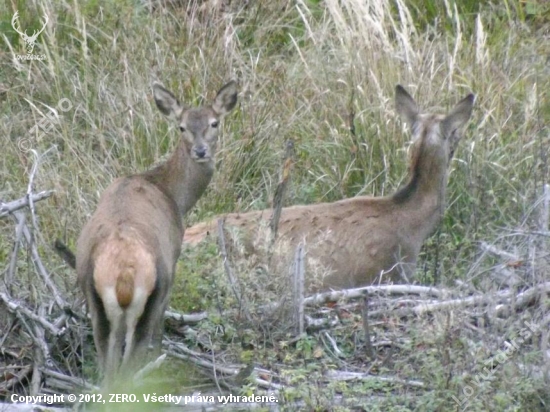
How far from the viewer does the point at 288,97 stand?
10016mm

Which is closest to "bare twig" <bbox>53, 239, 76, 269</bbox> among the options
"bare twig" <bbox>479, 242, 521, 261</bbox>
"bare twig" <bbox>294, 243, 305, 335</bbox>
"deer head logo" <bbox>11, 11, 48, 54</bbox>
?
"bare twig" <bbox>294, 243, 305, 335</bbox>

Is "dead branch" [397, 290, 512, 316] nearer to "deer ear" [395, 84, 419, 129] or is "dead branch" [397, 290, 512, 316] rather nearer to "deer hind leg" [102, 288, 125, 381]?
"deer hind leg" [102, 288, 125, 381]

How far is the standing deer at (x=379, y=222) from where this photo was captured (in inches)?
316

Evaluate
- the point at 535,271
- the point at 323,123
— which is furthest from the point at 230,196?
the point at 535,271

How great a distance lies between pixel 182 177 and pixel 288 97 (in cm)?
250

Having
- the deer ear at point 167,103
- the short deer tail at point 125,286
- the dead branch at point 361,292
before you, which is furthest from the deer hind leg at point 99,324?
the deer ear at point 167,103

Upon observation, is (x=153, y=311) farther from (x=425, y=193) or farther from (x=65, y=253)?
(x=425, y=193)

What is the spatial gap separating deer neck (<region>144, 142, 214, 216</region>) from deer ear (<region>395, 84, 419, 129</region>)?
1.37m

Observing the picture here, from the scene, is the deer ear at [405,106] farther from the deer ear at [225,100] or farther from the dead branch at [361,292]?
the dead branch at [361,292]

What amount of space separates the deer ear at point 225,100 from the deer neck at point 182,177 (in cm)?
44

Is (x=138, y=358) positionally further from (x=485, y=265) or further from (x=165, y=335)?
(x=485, y=265)

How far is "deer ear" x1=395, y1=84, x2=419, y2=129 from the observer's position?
8.43m

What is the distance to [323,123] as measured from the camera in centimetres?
966

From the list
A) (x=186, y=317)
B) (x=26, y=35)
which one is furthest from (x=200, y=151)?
(x=26, y=35)
